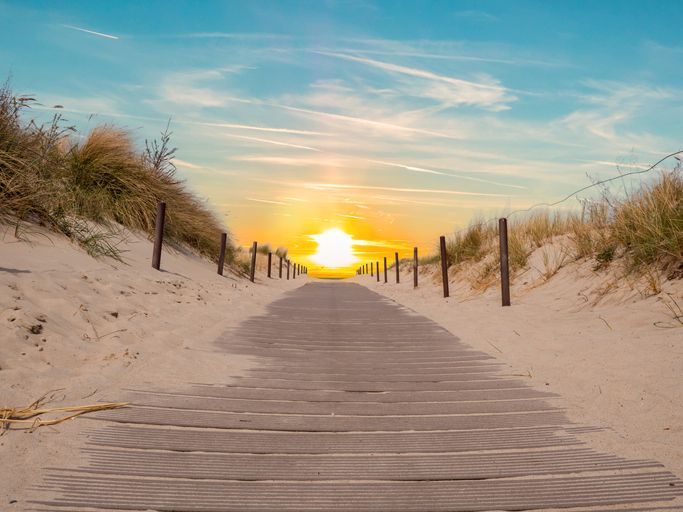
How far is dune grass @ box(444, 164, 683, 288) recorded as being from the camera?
690cm

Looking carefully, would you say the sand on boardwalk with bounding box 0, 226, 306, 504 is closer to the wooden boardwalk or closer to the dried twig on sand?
the dried twig on sand

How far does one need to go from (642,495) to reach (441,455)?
0.86m

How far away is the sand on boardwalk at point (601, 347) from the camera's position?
3.04 m

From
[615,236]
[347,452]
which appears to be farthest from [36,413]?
[615,236]

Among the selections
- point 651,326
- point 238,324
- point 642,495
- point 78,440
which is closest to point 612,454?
point 642,495

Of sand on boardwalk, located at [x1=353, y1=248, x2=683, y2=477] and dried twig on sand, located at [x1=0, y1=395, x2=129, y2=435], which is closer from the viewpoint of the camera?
dried twig on sand, located at [x1=0, y1=395, x2=129, y2=435]

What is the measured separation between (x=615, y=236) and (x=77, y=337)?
7.76 metres

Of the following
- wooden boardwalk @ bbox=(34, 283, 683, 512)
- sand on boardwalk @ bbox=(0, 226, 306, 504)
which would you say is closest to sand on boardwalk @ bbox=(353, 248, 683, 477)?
wooden boardwalk @ bbox=(34, 283, 683, 512)

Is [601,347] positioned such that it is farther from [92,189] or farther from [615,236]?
[92,189]

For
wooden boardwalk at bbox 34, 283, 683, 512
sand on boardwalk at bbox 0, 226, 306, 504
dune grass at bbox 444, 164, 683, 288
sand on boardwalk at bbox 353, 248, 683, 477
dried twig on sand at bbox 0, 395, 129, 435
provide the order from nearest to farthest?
wooden boardwalk at bbox 34, 283, 683, 512, sand on boardwalk at bbox 0, 226, 306, 504, dried twig on sand at bbox 0, 395, 129, 435, sand on boardwalk at bbox 353, 248, 683, 477, dune grass at bbox 444, 164, 683, 288

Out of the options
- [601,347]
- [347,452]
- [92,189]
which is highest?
[92,189]

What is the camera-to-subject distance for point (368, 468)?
7.95 ft

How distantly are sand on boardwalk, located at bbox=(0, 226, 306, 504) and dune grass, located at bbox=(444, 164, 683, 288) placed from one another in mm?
5553

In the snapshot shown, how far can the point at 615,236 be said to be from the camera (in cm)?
844
